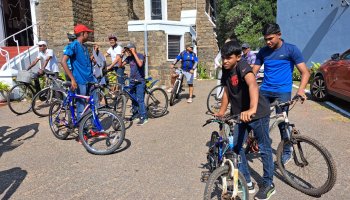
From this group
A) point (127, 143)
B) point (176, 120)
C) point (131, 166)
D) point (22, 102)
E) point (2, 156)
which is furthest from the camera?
point (22, 102)

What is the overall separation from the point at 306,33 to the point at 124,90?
1235 centimetres

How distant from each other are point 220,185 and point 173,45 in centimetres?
1020

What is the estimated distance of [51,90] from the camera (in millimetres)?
7484

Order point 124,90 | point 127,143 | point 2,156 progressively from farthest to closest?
1. point 124,90
2. point 127,143
3. point 2,156

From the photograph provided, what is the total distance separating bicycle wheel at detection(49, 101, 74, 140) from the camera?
552 centimetres

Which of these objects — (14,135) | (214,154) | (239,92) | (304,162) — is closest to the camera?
(239,92)

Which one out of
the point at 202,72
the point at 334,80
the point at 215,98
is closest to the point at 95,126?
the point at 215,98

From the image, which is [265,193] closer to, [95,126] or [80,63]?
[95,126]

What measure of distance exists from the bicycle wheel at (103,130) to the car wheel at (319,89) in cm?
610

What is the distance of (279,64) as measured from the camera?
3.97 meters

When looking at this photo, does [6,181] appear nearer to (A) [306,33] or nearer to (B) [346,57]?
(B) [346,57]

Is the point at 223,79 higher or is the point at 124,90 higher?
the point at 223,79

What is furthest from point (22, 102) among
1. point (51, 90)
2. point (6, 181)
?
point (6, 181)

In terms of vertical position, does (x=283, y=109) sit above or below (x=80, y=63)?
below
